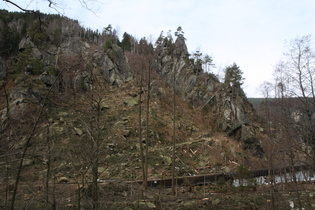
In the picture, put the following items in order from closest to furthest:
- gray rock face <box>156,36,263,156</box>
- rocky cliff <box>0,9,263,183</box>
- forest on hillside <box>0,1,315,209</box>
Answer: forest on hillside <box>0,1,315,209</box>, rocky cliff <box>0,9,263,183</box>, gray rock face <box>156,36,263,156</box>

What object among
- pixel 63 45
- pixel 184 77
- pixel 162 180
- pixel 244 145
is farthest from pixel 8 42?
pixel 244 145

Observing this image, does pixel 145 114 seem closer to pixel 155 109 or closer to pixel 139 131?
pixel 155 109

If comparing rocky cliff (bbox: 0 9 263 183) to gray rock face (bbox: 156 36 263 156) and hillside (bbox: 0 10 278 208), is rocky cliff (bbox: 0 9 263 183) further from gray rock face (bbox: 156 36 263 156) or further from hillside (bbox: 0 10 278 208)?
hillside (bbox: 0 10 278 208)

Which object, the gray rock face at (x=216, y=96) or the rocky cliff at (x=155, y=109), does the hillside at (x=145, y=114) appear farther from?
the rocky cliff at (x=155, y=109)

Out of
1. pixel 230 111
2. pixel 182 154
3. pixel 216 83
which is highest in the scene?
pixel 216 83

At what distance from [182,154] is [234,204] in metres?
11.3

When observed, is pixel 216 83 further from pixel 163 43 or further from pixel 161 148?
pixel 161 148

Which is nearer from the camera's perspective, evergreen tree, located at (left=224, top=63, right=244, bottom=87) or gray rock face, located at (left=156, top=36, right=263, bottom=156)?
gray rock face, located at (left=156, top=36, right=263, bottom=156)

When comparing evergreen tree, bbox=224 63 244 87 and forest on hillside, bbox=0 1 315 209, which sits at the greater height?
evergreen tree, bbox=224 63 244 87

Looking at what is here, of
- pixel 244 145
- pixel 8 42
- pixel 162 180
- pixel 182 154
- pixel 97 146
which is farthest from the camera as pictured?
pixel 8 42

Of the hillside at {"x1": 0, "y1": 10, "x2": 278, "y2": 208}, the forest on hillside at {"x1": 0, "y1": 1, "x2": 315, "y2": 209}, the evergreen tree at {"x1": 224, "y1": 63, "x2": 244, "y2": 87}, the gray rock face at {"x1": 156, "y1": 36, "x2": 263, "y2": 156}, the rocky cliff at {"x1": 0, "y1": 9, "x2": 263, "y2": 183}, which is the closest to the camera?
the forest on hillside at {"x1": 0, "y1": 1, "x2": 315, "y2": 209}

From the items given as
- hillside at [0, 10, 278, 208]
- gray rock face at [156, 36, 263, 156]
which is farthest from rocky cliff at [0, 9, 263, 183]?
hillside at [0, 10, 278, 208]

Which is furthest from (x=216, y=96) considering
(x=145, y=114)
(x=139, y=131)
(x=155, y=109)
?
(x=139, y=131)

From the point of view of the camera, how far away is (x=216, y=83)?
128 ft
